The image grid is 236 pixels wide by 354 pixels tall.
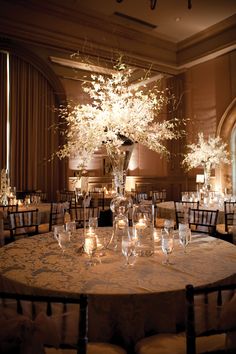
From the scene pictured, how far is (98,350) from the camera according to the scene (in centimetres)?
144

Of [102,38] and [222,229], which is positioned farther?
[102,38]

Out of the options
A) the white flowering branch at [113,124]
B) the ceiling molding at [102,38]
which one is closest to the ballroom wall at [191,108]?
the ceiling molding at [102,38]

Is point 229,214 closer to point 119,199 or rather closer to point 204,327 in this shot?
point 119,199

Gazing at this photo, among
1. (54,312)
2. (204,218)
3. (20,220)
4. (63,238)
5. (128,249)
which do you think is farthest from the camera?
(204,218)

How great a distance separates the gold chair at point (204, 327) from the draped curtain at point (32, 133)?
7.92 meters

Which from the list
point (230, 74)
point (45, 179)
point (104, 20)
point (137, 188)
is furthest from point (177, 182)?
point (104, 20)

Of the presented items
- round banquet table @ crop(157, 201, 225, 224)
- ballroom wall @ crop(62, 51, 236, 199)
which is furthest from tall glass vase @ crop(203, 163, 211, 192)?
ballroom wall @ crop(62, 51, 236, 199)

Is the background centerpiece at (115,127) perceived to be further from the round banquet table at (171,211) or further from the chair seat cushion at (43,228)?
the round banquet table at (171,211)

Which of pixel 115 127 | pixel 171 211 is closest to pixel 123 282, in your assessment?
pixel 115 127

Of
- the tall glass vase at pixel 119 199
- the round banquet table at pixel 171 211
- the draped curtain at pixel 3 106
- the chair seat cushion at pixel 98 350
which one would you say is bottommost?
the chair seat cushion at pixel 98 350

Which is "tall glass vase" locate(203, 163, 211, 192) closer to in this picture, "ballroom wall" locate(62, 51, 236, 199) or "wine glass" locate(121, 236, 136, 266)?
"ballroom wall" locate(62, 51, 236, 199)

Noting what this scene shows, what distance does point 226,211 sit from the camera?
4.69 m

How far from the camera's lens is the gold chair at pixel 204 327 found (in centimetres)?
125

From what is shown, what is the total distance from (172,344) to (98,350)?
351mm
